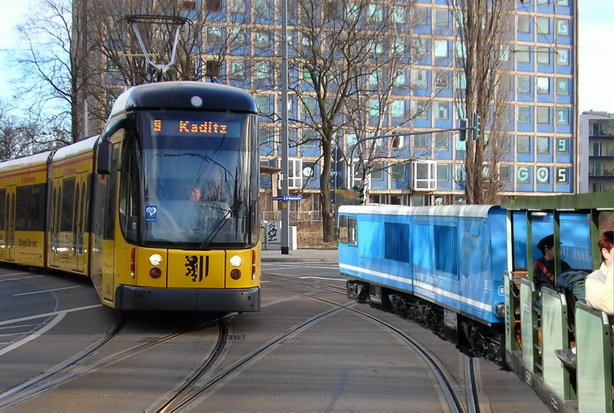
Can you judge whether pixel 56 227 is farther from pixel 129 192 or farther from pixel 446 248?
pixel 446 248

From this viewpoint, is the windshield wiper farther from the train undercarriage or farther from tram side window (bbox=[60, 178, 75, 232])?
tram side window (bbox=[60, 178, 75, 232])

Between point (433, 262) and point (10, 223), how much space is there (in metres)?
15.4

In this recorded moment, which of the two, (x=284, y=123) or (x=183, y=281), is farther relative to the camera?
(x=284, y=123)

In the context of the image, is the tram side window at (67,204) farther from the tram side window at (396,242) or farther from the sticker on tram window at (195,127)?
the sticker on tram window at (195,127)

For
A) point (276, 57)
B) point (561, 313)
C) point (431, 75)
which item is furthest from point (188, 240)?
point (431, 75)

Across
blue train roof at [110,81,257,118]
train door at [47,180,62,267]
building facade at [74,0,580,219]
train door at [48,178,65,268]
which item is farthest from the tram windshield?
building facade at [74,0,580,219]

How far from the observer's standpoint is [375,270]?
653 inches

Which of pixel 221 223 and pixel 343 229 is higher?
pixel 221 223

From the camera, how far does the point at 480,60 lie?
33844mm

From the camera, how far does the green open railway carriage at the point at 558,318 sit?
5344mm

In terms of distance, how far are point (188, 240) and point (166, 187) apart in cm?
80

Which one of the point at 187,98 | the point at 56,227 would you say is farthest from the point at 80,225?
the point at 187,98

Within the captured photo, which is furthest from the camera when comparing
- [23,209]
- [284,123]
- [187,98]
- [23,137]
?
[23,137]

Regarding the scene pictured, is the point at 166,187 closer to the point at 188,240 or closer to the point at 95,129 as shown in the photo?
the point at 188,240
